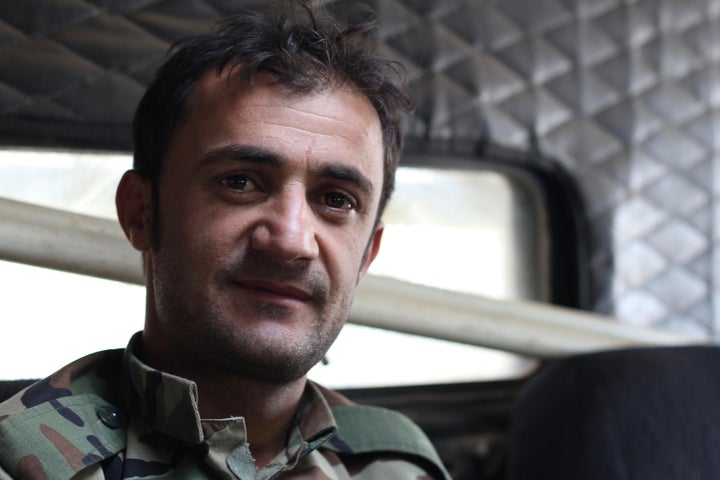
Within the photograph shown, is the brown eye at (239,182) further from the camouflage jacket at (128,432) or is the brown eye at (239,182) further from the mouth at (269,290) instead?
the camouflage jacket at (128,432)

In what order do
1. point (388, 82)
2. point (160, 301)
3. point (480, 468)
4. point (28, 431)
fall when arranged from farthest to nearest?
point (480, 468) → point (388, 82) → point (160, 301) → point (28, 431)

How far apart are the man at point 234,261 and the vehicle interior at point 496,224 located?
0.19 meters

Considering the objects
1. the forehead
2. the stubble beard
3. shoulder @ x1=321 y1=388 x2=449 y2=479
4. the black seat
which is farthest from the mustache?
the black seat

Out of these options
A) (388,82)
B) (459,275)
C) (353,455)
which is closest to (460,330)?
(459,275)

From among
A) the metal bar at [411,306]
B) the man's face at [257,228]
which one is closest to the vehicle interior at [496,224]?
the metal bar at [411,306]

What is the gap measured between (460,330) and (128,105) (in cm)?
59

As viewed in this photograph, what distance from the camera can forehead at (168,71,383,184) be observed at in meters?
0.93

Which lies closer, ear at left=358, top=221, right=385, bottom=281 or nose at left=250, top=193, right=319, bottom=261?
nose at left=250, top=193, right=319, bottom=261

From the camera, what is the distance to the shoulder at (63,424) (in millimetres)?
814

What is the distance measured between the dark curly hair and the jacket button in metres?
0.22

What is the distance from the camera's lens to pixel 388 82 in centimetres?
107

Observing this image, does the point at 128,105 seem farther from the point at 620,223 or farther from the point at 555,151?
the point at 620,223

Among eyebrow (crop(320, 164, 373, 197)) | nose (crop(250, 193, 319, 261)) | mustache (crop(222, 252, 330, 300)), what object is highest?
eyebrow (crop(320, 164, 373, 197))

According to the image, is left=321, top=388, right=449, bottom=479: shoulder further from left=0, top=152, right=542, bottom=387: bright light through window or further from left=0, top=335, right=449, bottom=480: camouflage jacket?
left=0, top=152, right=542, bottom=387: bright light through window
